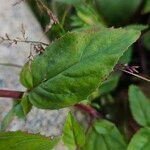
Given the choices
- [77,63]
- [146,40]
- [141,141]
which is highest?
[77,63]

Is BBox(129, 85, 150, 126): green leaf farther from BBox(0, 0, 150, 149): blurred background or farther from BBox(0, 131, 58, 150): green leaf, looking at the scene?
BBox(0, 131, 58, 150): green leaf

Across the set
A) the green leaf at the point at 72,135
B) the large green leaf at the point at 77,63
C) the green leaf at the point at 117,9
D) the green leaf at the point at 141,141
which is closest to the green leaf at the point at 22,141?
the large green leaf at the point at 77,63

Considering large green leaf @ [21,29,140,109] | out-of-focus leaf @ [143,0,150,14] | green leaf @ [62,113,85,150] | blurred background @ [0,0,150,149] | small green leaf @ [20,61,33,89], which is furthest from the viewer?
out-of-focus leaf @ [143,0,150,14]

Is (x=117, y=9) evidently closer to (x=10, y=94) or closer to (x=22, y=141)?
(x=10, y=94)

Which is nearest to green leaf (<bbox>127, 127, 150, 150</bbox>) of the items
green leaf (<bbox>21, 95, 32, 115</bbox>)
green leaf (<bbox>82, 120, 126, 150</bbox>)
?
green leaf (<bbox>82, 120, 126, 150</bbox>)

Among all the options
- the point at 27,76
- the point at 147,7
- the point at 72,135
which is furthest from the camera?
the point at 147,7

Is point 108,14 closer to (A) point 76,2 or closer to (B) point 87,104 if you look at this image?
(A) point 76,2

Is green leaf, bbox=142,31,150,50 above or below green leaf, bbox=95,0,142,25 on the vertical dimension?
below

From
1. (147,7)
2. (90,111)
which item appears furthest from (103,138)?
(147,7)
